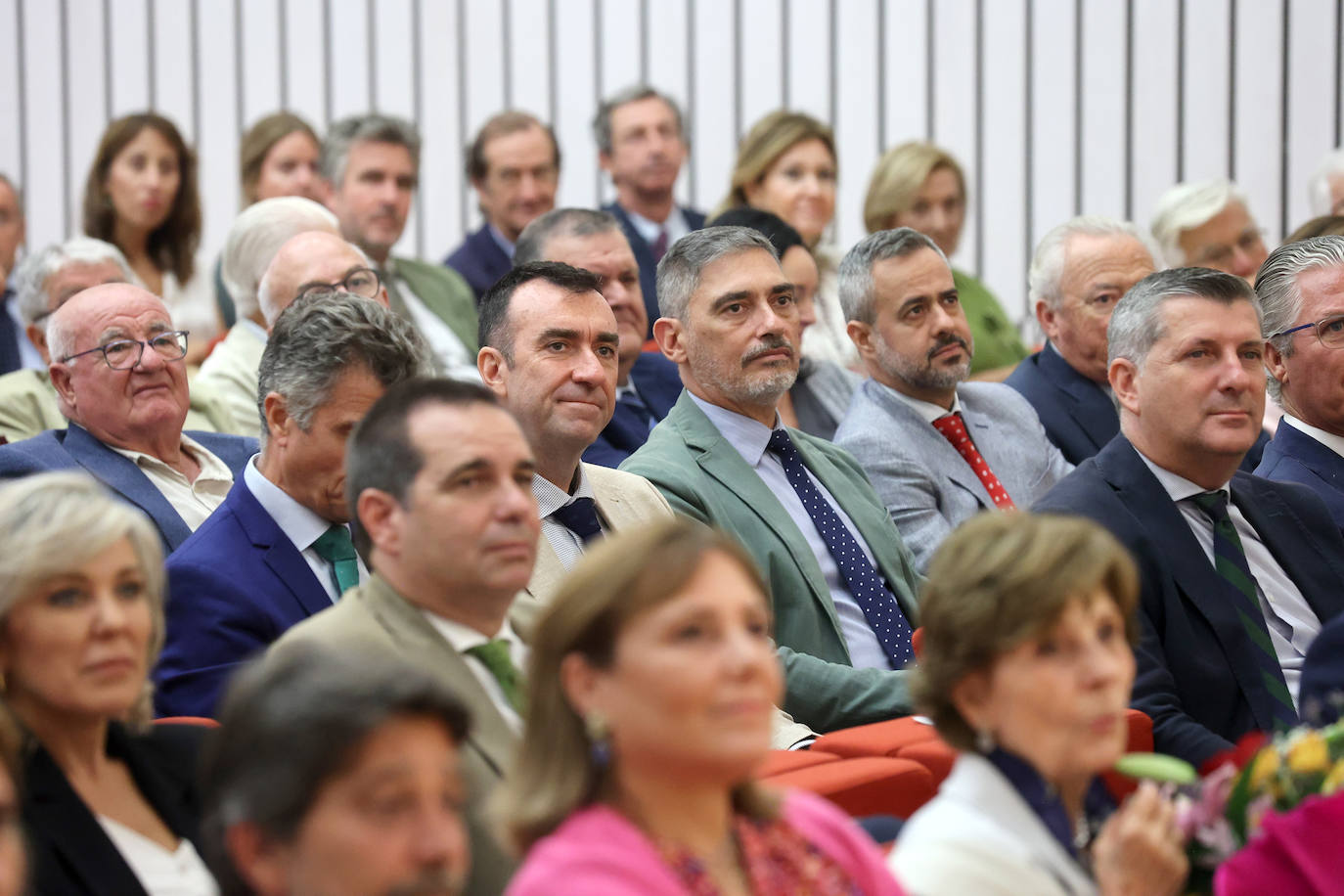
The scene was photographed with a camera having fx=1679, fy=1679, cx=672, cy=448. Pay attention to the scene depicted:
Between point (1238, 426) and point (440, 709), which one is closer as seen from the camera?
point (440, 709)

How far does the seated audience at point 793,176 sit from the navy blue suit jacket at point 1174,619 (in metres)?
2.11

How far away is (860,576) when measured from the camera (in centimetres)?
311

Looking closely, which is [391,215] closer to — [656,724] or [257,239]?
[257,239]

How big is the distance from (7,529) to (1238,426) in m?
2.00

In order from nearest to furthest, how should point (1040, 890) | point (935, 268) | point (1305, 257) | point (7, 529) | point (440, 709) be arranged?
point (440, 709) < point (1040, 890) < point (7, 529) < point (1305, 257) < point (935, 268)

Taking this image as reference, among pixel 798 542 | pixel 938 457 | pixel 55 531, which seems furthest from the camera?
pixel 938 457

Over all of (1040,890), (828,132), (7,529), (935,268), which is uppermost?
(828,132)

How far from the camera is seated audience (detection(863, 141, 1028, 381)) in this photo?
4922 mm

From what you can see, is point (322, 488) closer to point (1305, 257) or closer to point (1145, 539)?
point (1145, 539)

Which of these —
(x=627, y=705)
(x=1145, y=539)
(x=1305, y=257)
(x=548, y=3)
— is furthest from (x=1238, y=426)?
(x=548, y=3)

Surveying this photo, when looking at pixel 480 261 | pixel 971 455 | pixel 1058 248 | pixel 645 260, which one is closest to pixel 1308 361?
pixel 971 455

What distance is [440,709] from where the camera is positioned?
139cm

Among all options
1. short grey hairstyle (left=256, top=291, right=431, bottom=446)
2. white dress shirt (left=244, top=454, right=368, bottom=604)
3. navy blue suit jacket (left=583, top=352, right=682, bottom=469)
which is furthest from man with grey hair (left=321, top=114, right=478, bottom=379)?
white dress shirt (left=244, top=454, right=368, bottom=604)

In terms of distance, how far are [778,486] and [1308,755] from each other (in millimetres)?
1595
